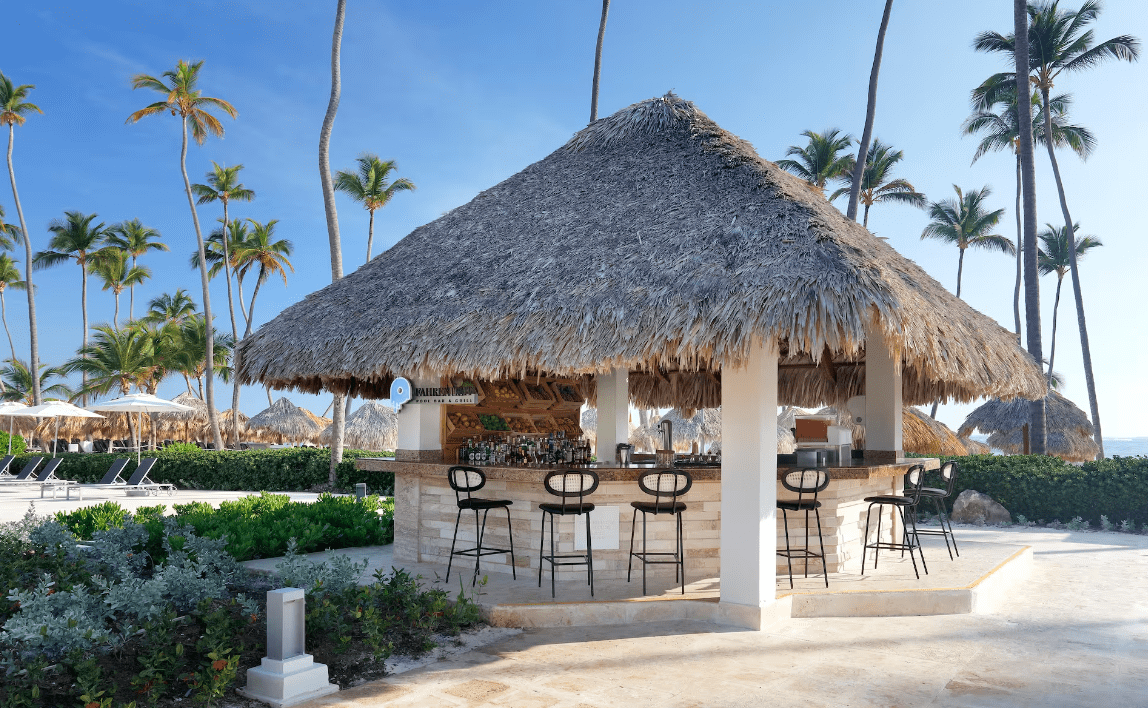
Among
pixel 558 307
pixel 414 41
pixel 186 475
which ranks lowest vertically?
pixel 186 475

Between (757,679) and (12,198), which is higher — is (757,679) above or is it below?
below

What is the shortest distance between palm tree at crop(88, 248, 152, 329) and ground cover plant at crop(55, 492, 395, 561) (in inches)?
1376

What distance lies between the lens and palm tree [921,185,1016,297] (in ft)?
108

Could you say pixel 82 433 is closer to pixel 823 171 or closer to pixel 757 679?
pixel 823 171

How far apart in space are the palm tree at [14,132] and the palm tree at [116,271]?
7397 mm

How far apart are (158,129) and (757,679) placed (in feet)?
123

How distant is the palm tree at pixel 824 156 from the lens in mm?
27031

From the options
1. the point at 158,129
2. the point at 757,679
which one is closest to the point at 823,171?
the point at 757,679

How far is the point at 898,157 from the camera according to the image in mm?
28438

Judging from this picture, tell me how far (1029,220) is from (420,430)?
1503cm

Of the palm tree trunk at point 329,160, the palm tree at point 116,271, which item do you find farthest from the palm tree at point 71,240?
the palm tree trunk at point 329,160

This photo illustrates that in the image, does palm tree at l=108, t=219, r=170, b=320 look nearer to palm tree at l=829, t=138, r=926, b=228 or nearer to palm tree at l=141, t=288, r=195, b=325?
palm tree at l=141, t=288, r=195, b=325

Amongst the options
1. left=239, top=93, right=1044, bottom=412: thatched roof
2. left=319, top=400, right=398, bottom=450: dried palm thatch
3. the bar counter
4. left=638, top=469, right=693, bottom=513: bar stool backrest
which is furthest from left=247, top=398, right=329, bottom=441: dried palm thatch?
left=638, top=469, right=693, bottom=513: bar stool backrest

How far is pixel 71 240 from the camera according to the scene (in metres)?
37.3
